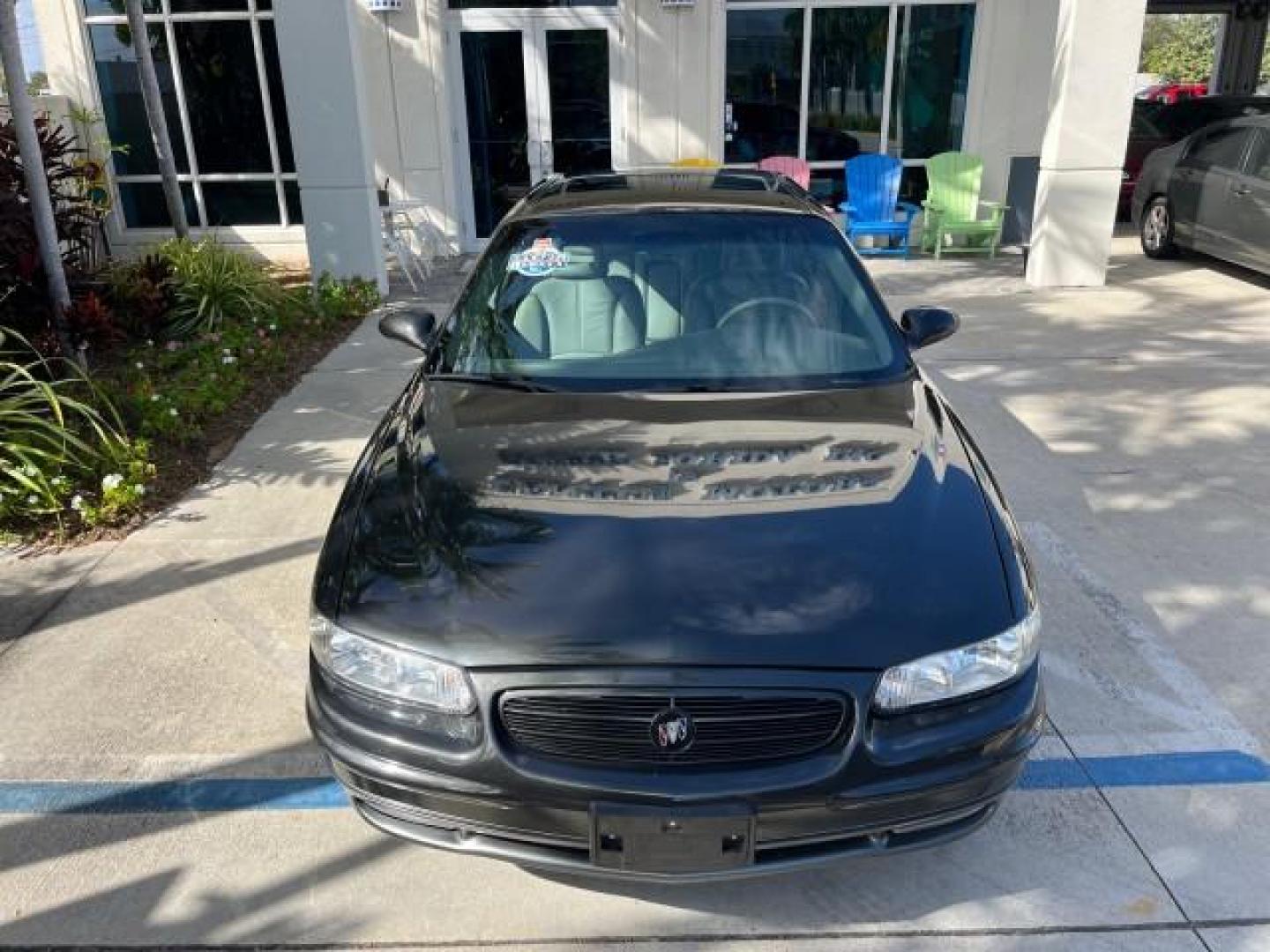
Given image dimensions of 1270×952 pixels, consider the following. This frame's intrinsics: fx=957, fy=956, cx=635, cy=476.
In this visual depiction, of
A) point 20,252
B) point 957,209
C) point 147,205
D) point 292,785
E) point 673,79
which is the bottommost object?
point 292,785

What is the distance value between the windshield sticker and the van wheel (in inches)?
366

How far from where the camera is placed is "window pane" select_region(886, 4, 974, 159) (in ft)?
36.7

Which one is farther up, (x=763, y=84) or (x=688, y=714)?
(x=763, y=84)

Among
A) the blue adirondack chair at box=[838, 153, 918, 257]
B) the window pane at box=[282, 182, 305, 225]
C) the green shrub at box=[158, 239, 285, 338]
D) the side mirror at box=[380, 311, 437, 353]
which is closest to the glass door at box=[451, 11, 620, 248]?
the window pane at box=[282, 182, 305, 225]

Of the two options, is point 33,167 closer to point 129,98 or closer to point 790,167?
point 129,98

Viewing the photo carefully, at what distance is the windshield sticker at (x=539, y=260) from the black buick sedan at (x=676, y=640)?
2.88ft

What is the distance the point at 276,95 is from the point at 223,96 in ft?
2.09

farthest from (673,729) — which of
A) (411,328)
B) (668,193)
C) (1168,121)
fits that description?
(1168,121)

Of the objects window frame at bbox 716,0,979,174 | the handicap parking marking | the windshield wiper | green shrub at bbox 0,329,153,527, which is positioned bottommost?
the handicap parking marking

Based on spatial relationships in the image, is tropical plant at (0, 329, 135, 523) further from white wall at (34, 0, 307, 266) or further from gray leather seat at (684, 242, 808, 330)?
white wall at (34, 0, 307, 266)

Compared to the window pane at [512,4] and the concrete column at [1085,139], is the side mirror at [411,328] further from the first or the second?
the window pane at [512,4]

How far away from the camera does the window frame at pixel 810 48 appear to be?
36.3 ft

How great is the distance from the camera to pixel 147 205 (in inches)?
461

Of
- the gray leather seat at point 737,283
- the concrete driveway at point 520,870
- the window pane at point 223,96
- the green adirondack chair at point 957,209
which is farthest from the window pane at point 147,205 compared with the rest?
the gray leather seat at point 737,283
